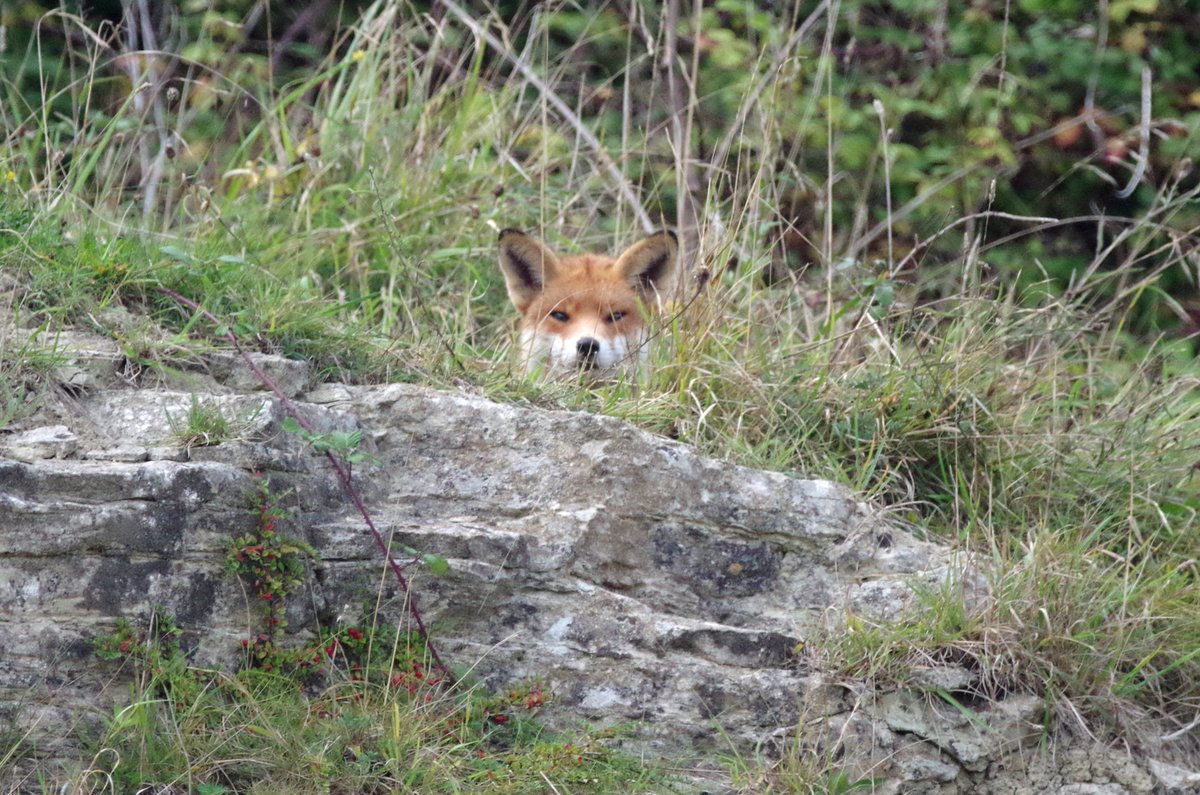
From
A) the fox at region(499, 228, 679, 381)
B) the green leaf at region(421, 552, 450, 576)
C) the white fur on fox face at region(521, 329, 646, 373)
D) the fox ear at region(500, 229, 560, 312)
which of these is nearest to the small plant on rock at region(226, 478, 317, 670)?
the green leaf at region(421, 552, 450, 576)

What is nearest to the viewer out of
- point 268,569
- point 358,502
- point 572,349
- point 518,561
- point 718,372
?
point 268,569

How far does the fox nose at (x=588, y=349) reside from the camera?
18.6 ft

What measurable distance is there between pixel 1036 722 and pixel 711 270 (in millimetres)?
2155

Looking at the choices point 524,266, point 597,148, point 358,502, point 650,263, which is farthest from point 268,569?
point 597,148

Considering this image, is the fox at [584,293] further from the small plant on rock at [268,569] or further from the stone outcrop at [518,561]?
the small plant on rock at [268,569]

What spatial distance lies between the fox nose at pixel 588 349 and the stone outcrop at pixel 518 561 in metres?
1.33

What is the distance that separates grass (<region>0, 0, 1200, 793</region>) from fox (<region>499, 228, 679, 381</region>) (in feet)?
0.70

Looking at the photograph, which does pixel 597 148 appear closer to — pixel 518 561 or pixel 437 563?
pixel 518 561

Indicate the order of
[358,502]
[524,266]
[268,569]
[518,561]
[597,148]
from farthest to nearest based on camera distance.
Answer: [597,148]
[524,266]
[518,561]
[358,502]
[268,569]

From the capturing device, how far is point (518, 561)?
390 centimetres

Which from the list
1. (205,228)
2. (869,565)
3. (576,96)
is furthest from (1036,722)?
(576,96)

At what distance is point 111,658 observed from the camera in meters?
3.31

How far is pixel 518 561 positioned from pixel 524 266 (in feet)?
7.84

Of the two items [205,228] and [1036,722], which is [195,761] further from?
[205,228]
